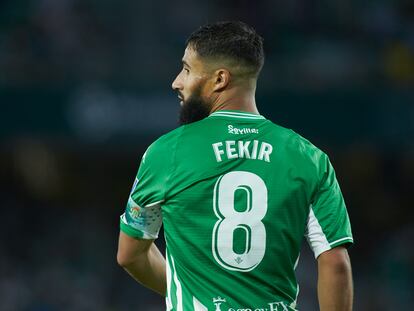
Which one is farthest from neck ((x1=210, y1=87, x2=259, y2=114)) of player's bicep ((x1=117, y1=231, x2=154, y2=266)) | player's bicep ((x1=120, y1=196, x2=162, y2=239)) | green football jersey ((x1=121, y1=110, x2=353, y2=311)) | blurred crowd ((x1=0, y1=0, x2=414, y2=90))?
blurred crowd ((x1=0, y1=0, x2=414, y2=90))

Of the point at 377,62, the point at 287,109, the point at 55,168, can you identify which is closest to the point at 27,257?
the point at 55,168

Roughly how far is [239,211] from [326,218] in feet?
0.90

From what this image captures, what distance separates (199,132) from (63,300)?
878 cm

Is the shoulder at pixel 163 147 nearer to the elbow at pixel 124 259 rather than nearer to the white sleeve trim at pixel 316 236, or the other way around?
the elbow at pixel 124 259

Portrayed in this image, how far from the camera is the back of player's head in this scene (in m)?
3.46

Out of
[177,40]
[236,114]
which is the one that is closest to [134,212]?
[236,114]

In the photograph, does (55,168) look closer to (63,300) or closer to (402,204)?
(63,300)

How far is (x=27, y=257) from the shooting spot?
42.9 feet

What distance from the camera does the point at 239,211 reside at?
336 cm

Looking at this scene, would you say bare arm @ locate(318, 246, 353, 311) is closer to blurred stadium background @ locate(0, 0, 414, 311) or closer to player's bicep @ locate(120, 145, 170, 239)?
player's bicep @ locate(120, 145, 170, 239)

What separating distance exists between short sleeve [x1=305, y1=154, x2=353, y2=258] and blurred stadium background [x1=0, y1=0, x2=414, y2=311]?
7801 millimetres

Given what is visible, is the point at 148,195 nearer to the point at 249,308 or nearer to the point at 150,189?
the point at 150,189

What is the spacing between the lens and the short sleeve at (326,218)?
11.0 feet

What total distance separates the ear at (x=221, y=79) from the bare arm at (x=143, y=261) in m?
0.57
